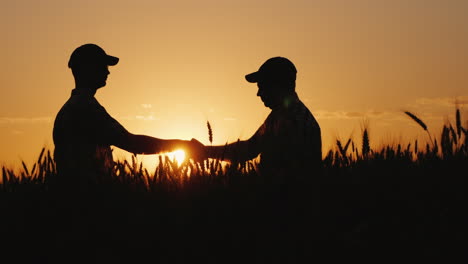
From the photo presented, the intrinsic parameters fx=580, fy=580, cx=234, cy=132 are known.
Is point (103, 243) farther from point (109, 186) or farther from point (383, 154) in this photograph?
point (383, 154)

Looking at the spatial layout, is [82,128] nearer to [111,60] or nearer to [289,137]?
[111,60]

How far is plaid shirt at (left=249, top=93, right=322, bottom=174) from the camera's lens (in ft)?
19.5

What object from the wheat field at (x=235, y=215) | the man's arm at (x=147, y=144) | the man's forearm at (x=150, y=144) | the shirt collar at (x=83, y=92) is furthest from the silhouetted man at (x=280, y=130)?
the shirt collar at (x=83, y=92)

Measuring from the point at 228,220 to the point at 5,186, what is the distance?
226 cm

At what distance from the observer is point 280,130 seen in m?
6.30

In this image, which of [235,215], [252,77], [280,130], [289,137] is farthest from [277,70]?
[235,215]

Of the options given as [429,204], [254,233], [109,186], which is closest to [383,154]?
[429,204]

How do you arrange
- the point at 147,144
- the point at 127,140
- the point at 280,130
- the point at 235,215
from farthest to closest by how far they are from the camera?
the point at 147,144 → the point at 127,140 → the point at 280,130 → the point at 235,215

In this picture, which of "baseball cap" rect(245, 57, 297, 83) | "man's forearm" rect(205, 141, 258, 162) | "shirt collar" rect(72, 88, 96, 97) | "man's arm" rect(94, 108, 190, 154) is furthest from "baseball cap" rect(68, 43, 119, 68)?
"man's forearm" rect(205, 141, 258, 162)

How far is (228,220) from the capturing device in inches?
159

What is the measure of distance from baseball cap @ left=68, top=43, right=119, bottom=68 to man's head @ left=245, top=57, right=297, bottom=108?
194 cm

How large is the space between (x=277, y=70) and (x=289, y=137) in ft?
3.35

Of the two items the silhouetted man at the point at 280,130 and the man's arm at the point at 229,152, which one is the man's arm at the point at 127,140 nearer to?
the silhouetted man at the point at 280,130

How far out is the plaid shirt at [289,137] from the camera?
595 cm
